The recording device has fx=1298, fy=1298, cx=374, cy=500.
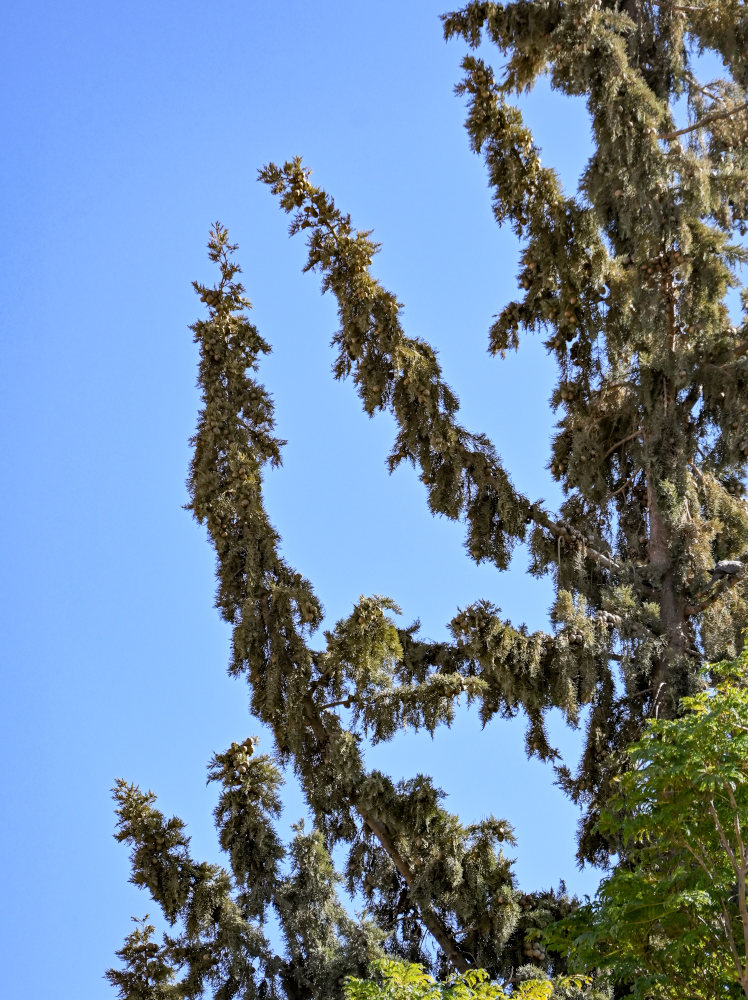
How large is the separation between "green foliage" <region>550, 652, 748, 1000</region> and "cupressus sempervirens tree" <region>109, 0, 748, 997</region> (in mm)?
2003

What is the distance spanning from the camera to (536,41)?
1275 cm

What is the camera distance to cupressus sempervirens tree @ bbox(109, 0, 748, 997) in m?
10.5

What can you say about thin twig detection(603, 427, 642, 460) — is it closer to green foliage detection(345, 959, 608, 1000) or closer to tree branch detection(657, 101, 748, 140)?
tree branch detection(657, 101, 748, 140)

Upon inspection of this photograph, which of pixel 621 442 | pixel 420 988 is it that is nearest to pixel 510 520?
pixel 621 442

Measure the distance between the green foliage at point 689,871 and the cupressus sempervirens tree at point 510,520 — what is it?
200 centimetres

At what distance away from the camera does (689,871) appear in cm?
756

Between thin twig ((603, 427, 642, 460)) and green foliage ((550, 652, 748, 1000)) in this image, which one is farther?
thin twig ((603, 427, 642, 460))

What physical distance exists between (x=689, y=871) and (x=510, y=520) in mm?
5051

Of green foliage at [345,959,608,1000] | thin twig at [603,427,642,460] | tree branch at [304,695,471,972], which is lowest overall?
green foliage at [345,959,608,1000]

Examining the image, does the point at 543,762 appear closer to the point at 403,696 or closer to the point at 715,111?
the point at 403,696

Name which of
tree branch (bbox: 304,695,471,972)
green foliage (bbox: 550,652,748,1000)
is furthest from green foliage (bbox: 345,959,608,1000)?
tree branch (bbox: 304,695,471,972)

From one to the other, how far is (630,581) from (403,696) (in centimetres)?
279

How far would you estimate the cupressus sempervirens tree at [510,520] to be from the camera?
34.5ft

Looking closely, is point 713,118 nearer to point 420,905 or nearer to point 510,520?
point 510,520
